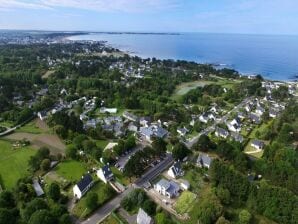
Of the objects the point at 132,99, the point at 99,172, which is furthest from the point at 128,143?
the point at 132,99

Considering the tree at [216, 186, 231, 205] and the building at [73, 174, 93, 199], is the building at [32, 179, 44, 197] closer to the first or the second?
the building at [73, 174, 93, 199]

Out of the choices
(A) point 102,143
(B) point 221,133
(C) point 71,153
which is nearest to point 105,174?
(C) point 71,153

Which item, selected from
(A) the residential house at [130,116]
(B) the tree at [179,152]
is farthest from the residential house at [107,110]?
(B) the tree at [179,152]

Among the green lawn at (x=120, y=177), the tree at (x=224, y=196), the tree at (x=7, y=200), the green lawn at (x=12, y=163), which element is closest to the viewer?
the tree at (x=7, y=200)

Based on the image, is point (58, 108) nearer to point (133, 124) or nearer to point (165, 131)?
point (133, 124)

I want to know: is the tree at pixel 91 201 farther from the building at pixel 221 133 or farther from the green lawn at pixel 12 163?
the building at pixel 221 133

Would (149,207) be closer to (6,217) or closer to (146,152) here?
(146,152)
